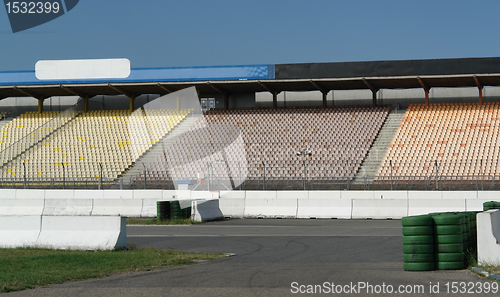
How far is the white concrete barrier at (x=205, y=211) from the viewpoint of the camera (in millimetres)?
24000

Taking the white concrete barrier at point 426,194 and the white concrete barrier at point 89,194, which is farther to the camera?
the white concrete barrier at point 89,194

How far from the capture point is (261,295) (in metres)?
8.43

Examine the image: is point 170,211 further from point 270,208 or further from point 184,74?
point 184,74

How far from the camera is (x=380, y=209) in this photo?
24.3 meters

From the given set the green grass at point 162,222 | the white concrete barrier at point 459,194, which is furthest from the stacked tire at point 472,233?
the white concrete barrier at point 459,194

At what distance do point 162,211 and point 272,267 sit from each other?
13589mm

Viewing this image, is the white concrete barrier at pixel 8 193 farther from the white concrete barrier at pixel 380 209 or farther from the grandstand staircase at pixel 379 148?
the white concrete barrier at pixel 380 209

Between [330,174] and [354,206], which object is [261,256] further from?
[330,174]

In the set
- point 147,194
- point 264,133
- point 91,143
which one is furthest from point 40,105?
point 147,194

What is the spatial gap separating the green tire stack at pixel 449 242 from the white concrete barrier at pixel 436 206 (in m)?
13.1

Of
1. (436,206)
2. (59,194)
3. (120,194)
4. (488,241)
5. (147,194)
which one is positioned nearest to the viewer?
(488,241)

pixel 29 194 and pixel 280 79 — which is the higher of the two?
pixel 280 79

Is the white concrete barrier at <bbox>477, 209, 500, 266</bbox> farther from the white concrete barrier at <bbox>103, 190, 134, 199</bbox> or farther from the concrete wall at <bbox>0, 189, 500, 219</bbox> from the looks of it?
the white concrete barrier at <bbox>103, 190, 134, 199</bbox>

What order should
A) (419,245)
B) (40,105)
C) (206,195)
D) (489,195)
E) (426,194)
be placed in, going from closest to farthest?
1. (419,245)
2. (489,195)
3. (426,194)
4. (206,195)
5. (40,105)
